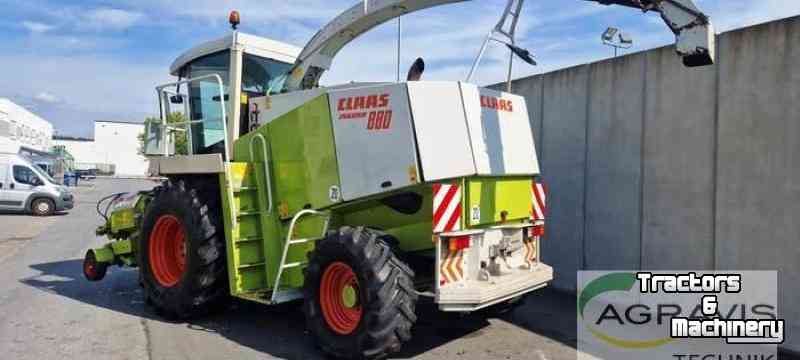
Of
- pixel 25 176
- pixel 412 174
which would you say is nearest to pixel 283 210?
pixel 412 174

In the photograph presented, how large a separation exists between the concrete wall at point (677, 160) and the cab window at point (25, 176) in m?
15.8

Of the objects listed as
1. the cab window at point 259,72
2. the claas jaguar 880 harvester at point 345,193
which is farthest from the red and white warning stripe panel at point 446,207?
the cab window at point 259,72

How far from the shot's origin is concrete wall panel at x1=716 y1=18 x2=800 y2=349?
210 inches

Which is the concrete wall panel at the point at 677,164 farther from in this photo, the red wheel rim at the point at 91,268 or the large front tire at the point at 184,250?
the red wheel rim at the point at 91,268

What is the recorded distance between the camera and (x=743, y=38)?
18.9 feet

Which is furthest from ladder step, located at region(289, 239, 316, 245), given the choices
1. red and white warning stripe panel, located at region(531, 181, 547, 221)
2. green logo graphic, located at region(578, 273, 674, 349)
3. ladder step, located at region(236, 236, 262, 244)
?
green logo graphic, located at region(578, 273, 674, 349)

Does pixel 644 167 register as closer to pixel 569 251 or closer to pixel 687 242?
pixel 687 242

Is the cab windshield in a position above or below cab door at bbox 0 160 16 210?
above

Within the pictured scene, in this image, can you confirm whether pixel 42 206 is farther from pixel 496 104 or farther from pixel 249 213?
pixel 496 104

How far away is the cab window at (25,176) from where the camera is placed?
17484 millimetres

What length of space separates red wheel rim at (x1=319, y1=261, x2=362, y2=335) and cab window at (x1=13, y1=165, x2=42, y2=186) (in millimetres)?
16370

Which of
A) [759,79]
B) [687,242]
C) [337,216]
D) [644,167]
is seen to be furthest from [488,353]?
[759,79]

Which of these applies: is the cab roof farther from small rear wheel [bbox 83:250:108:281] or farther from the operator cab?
small rear wheel [bbox 83:250:108:281]

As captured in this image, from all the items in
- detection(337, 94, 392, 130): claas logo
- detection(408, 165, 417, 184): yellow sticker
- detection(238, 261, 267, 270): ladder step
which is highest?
detection(337, 94, 392, 130): claas logo
